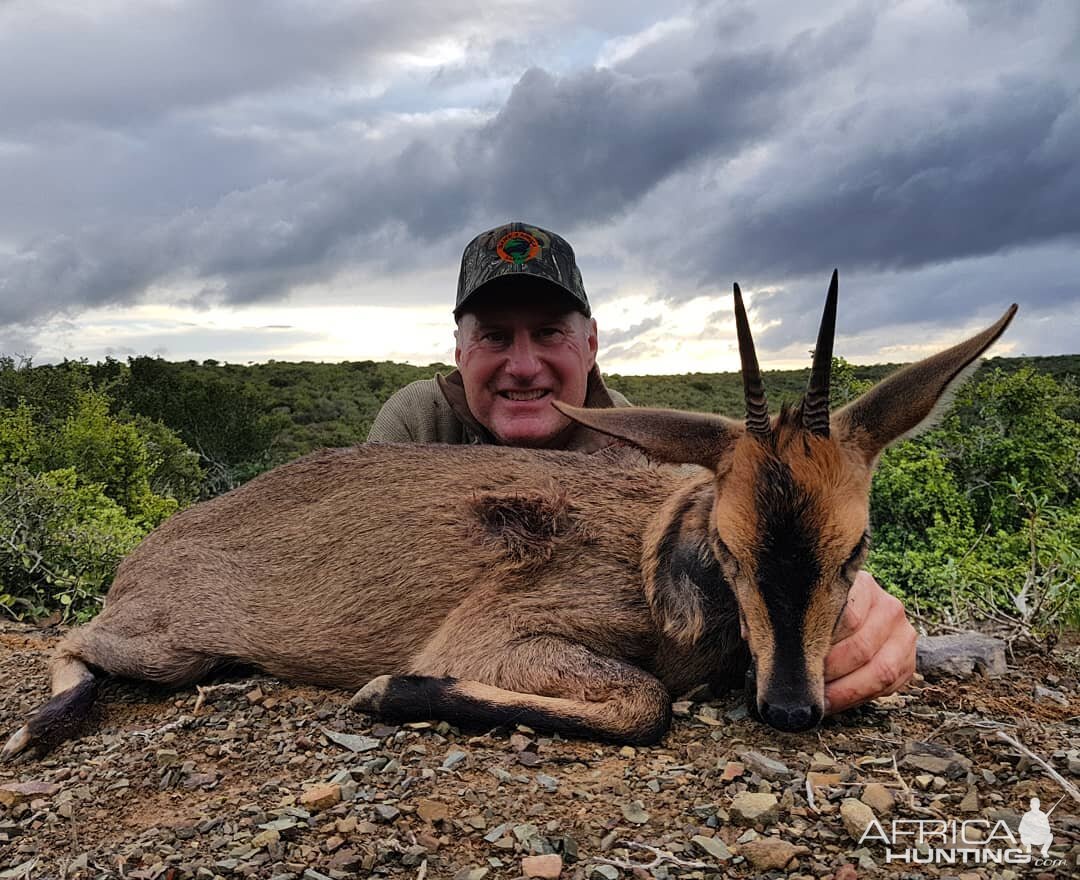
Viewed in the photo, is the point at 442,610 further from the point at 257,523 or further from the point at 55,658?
the point at 55,658

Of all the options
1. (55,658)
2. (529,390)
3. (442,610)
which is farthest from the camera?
(529,390)

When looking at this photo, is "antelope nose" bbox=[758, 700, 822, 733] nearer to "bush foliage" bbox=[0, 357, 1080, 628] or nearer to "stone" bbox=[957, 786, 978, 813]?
Answer: "stone" bbox=[957, 786, 978, 813]

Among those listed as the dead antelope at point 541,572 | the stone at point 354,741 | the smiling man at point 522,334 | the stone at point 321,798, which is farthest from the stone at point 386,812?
the smiling man at point 522,334

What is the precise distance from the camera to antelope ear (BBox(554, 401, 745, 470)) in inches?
150

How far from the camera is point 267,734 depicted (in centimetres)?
423

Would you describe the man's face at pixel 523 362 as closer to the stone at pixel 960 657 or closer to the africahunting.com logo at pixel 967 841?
the stone at pixel 960 657

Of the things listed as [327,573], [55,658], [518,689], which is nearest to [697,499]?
[518,689]

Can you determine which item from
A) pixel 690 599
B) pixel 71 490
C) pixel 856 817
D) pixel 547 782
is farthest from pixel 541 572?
pixel 71 490

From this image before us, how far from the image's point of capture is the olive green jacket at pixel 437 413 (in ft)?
22.2

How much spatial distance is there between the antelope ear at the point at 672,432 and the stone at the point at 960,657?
72.1 inches

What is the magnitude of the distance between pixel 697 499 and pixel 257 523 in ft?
8.46

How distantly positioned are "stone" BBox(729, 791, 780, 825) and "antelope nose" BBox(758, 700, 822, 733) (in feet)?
0.79

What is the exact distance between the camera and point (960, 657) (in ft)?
16.1

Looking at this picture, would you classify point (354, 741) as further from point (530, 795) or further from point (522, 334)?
point (522, 334)
